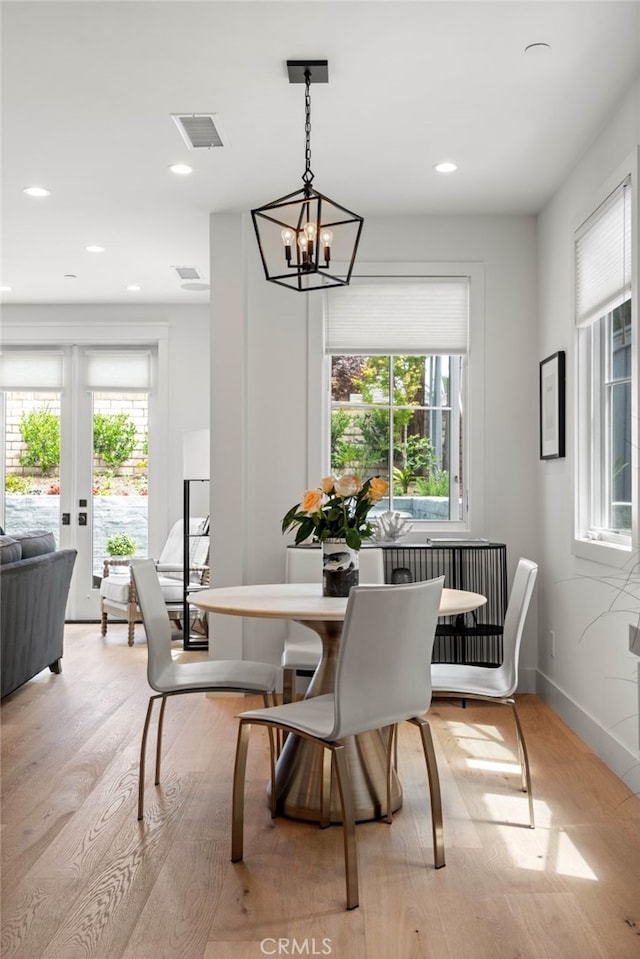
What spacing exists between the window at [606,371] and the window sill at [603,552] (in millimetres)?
50

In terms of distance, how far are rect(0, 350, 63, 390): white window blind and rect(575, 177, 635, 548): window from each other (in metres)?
4.85

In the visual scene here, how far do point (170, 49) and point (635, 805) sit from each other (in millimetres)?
3252

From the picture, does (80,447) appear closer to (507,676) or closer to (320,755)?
(320,755)

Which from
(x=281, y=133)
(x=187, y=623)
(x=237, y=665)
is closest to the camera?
(x=237, y=665)

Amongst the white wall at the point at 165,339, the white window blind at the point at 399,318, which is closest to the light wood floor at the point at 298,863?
the white window blind at the point at 399,318

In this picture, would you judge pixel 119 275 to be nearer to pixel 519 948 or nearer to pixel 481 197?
pixel 481 197

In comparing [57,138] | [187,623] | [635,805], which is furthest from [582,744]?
[57,138]

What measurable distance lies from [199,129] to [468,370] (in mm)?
2142

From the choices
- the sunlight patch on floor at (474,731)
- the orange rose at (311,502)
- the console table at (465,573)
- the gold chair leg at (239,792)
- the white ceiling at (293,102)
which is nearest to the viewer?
the gold chair leg at (239,792)

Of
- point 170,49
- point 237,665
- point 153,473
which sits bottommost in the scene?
point 237,665

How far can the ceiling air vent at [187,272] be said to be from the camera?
6.18 m

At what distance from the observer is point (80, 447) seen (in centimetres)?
740

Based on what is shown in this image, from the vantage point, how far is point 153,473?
24.2ft

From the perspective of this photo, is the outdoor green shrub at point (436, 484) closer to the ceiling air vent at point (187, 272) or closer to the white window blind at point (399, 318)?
the white window blind at point (399, 318)
